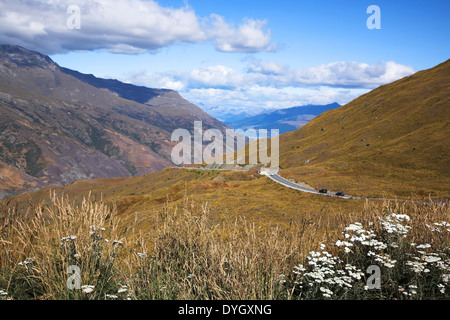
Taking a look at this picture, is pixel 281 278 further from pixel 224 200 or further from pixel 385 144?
pixel 385 144

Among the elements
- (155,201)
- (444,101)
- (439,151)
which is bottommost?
(155,201)

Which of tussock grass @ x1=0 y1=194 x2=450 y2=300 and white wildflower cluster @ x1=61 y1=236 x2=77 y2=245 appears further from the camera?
white wildflower cluster @ x1=61 y1=236 x2=77 y2=245

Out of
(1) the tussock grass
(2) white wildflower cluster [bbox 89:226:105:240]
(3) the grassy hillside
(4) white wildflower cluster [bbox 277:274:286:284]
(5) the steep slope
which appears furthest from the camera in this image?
(5) the steep slope

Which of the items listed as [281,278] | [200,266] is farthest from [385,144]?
[200,266]

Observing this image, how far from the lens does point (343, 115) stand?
394 ft

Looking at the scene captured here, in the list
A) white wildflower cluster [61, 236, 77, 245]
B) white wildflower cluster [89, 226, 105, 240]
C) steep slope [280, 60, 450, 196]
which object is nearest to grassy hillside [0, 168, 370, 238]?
white wildflower cluster [89, 226, 105, 240]

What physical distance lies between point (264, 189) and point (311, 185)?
906 cm

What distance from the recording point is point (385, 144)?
79.2 m

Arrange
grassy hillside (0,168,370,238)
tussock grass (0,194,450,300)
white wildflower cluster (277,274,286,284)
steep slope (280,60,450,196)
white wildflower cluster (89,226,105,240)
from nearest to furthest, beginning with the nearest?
1. tussock grass (0,194,450,300)
2. white wildflower cluster (277,274,286,284)
3. white wildflower cluster (89,226,105,240)
4. grassy hillside (0,168,370,238)
5. steep slope (280,60,450,196)

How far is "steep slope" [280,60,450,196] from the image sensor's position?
5472cm

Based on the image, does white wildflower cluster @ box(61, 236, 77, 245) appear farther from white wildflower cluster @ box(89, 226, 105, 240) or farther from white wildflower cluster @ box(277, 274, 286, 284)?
white wildflower cluster @ box(277, 274, 286, 284)

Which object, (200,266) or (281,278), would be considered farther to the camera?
(200,266)

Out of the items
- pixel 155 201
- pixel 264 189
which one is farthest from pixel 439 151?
pixel 155 201
